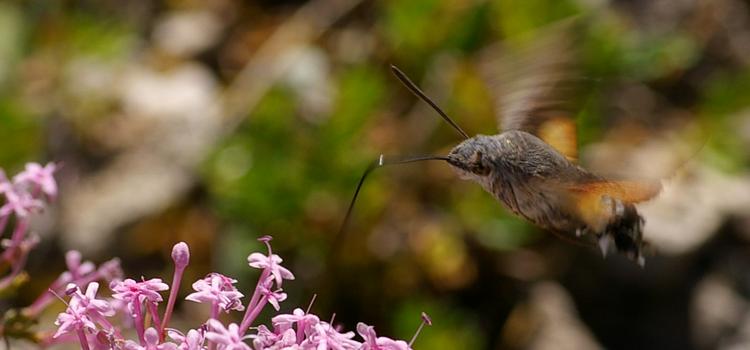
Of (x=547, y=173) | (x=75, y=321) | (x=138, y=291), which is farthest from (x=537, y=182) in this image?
(x=75, y=321)

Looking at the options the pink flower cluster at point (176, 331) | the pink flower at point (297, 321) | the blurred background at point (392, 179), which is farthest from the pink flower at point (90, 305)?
the blurred background at point (392, 179)

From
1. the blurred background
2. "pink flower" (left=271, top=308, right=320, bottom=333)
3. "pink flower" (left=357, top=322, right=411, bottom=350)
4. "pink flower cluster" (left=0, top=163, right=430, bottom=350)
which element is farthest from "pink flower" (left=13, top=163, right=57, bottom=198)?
the blurred background

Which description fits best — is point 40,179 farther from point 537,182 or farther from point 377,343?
point 537,182

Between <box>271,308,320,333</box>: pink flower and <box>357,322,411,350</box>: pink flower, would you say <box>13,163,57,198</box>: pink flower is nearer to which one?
<box>271,308,320,333</box>: pink flower

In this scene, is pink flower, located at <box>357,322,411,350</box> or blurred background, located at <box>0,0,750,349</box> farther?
blurred background, located at <box>0,0,750,349</box>

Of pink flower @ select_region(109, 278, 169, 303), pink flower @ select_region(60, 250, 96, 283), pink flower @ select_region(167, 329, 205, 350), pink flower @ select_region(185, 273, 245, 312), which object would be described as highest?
pink flower @ select_region(109, 278, 169, 303)

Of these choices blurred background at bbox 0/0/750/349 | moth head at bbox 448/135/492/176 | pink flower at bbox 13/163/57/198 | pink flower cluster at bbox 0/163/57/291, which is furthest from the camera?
blurred background at bbox 0/0/750/349

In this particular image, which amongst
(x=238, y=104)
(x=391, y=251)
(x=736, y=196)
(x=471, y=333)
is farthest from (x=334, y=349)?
(x=736, y=196)
